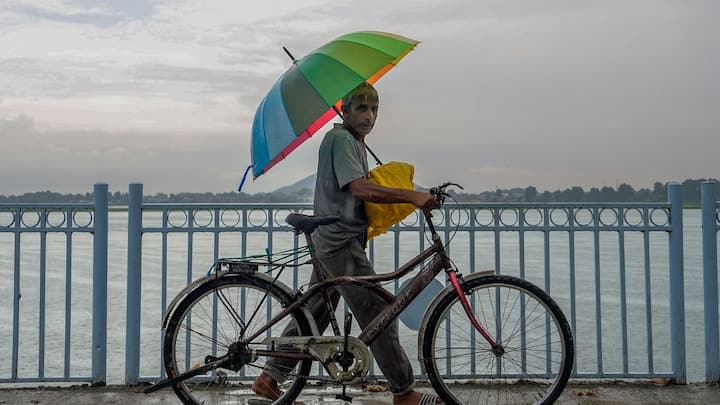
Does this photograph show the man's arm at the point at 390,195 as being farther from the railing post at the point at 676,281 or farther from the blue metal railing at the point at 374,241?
the railing post at the point at 676,281

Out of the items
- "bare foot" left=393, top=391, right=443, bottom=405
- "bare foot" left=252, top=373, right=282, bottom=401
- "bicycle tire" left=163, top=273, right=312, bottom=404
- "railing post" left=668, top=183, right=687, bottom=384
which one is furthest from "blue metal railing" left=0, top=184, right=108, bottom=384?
"railing post" left=668, top=183, right=687, bottom=384

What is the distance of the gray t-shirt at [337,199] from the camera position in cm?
400

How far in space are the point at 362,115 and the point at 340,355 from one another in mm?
1349

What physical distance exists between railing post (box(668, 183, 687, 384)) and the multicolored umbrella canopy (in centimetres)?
256

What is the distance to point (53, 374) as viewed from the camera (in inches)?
211

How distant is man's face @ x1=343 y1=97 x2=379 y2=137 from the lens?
4113mm

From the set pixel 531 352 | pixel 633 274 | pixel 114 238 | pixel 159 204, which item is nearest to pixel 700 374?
pixel 531 352

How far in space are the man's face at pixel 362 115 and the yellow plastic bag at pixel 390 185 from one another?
26 centimetres

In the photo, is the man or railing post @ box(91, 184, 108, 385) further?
railing post @ box(91, 184, 108, 385)

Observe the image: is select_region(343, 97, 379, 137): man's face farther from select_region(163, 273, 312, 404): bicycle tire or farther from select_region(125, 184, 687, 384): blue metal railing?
select_region(125, 184, 687, 384): blue metal railing

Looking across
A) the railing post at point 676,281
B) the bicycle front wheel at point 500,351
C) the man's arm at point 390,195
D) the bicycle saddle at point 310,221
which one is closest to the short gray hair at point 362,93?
the man's arm at point 390,195

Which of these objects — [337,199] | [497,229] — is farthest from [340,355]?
[497,229]

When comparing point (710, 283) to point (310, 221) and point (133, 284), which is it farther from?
point (133, 284)

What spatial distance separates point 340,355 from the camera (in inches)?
159
